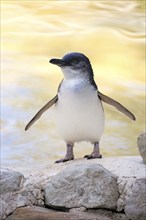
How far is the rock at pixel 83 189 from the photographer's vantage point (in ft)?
8.70

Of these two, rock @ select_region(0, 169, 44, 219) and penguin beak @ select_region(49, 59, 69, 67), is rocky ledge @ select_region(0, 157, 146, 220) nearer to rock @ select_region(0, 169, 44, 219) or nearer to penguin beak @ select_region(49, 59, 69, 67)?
rock @ select_region(0, 169, 44, 219)

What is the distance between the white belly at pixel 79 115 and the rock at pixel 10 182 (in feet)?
1.05

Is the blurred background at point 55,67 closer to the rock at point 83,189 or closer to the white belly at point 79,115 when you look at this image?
the white belly at point 79,115

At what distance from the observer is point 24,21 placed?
10461 millimetres

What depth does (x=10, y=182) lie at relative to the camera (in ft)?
8.92

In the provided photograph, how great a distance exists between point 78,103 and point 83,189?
1.23 feet

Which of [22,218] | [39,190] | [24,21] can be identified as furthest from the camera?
[24,21]

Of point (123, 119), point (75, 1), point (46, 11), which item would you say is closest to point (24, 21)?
point (46, 11)

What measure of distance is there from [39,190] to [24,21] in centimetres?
794

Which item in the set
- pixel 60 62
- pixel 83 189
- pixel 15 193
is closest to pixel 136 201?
pixel 83 189

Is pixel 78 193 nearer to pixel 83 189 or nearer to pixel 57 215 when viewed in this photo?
pixel 83 189

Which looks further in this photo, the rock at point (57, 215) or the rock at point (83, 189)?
the rock at point (83, 189)

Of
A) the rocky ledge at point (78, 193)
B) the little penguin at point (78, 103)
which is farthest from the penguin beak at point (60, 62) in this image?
the rocky ledge at point (78, 193)

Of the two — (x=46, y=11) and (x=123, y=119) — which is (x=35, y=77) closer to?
(x=123, y=119)
